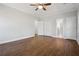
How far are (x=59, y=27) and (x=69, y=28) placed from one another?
0.72 feet

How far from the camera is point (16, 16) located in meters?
2.21

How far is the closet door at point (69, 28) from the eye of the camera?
216 cm

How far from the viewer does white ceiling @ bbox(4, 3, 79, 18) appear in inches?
81.0

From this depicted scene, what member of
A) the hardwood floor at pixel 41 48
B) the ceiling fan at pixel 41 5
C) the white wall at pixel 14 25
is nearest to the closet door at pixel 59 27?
the hardwood floor at pixel 41 48

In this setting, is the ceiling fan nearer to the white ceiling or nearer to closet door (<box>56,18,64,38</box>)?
the white ceiling

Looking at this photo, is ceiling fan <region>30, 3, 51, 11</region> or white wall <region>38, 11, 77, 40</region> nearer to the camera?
ceiling fan <region>30, 3, 51, 11</region>

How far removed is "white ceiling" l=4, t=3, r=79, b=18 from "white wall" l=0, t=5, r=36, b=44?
0.34ft

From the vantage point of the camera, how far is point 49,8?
215 cm

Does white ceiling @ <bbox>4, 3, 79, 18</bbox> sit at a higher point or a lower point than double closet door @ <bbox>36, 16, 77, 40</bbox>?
higher

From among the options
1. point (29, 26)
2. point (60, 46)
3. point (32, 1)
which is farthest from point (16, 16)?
point (60, 46)

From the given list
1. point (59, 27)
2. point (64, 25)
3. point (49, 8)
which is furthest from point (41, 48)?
point (49, 8)

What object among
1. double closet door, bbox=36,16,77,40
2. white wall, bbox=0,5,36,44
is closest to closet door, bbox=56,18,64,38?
double closet door, bbox=36,16,77,40

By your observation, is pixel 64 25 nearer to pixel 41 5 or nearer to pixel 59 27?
pixel 59 27

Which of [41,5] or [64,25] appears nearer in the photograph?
[41,5]
